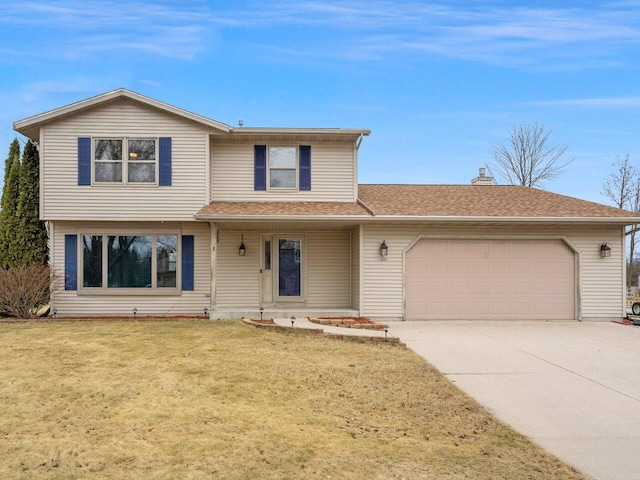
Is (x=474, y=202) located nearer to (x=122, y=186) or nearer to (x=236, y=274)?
(x=236, y=274)

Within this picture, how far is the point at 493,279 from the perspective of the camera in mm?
11930

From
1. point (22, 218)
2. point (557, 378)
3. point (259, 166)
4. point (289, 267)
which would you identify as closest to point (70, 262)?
point (22, 218)

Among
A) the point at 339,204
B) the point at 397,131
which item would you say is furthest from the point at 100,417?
the point at 397,131

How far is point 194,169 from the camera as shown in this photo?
11.9 meters

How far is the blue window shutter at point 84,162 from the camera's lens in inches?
462

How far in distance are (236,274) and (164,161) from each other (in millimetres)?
3801

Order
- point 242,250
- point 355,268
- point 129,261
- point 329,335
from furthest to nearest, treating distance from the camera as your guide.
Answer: point 242,250 → point 355,268 → point 129,261 → point 329,335

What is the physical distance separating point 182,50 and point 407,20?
9.05m

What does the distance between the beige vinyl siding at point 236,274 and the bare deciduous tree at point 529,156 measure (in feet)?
74.2

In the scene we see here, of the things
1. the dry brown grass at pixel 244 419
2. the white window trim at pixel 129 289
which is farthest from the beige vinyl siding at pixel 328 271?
the dry brown grass at pixel 244 419

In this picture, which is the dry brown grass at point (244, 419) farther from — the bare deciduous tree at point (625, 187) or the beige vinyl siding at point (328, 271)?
the bare deciduous tree at point (625, 187)

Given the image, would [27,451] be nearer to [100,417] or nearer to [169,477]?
[100,417]

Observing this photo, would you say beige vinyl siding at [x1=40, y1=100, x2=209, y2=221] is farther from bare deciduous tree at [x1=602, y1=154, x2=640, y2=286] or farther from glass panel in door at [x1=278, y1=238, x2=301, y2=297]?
bare deciduous tree at [x1=602, y1=154, x2=640, y2=286]

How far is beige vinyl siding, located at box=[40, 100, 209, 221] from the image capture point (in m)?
11.7
